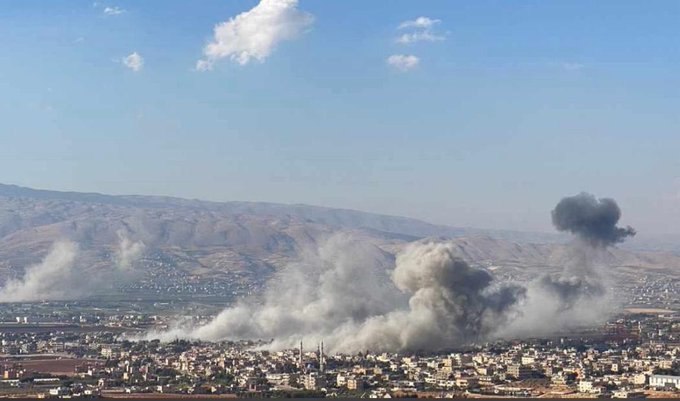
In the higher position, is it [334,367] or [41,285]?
[41,285]

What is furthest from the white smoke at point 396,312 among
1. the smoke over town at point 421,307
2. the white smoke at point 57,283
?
the white smoke at point 57,283

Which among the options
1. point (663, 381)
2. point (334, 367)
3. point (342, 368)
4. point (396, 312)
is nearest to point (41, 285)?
point (396, 312)

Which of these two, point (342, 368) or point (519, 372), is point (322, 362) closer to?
point (342, 368)

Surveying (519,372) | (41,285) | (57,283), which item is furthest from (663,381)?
(57,283)

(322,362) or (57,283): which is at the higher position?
(57,283)

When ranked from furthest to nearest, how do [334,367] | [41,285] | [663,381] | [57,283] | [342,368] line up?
[57,283], [41,285], [334,367], [342,368], [663,381]

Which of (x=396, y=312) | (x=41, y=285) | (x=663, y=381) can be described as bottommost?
(x=663, y=381)

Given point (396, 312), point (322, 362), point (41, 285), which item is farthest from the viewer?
point (41, 285)

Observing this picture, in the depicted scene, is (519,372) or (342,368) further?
(342,368)

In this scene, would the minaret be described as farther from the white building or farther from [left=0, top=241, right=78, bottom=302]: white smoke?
[left=0, top=241, right=78, bottom=302]: white smoke

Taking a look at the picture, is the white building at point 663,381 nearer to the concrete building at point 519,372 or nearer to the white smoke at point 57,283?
the concrete building at point 519,372

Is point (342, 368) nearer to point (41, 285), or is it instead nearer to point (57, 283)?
point (41, 285)
